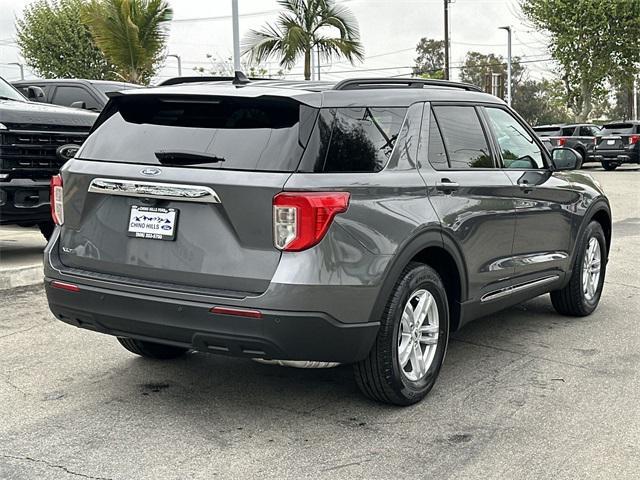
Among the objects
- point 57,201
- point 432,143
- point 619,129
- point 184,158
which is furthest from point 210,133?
point 619,129

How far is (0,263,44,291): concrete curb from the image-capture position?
305 inches

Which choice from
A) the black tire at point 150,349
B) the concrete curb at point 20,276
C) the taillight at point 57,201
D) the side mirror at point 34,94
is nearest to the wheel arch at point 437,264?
the black tire at point 150,349

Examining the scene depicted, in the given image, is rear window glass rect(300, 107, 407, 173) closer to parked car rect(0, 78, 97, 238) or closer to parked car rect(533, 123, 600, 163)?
parked car rect(0, 78, 97, 238)

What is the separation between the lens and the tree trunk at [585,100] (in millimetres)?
39812

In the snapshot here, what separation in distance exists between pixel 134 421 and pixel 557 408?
7.42ft

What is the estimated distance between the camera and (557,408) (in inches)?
184

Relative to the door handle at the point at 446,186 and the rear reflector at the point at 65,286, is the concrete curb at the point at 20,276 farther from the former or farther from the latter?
the door handle at the point at 446,186

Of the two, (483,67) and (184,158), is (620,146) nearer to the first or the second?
(184,158)

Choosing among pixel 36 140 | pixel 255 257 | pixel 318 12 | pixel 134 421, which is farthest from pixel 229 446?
pixel 318 12

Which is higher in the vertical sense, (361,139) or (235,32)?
(235,32)

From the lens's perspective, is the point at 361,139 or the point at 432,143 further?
the point at 432,143

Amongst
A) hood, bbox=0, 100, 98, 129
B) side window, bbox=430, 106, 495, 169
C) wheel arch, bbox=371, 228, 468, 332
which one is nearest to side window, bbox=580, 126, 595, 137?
hood, bbox=0, 100, 98, 129

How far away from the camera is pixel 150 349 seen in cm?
543

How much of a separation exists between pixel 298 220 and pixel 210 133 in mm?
713
